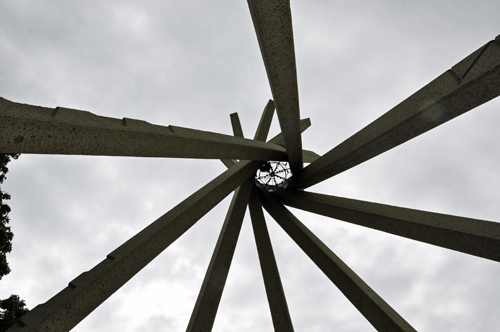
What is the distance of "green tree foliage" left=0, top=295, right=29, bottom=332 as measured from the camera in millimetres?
11859

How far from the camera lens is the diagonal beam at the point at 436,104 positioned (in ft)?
17.4

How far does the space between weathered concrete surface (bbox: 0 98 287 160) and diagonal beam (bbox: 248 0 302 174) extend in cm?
167

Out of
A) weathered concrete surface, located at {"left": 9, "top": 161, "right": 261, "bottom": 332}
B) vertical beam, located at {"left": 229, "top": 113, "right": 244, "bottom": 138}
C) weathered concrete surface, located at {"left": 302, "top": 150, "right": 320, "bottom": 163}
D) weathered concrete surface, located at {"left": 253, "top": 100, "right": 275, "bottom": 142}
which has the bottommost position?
weathered concrete surface, located at {"left": 9, "top": 161, "right": 261, "bottom": 332}

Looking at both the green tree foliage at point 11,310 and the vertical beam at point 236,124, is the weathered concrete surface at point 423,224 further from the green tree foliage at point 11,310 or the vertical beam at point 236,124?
the green tree foliage at point 11,310

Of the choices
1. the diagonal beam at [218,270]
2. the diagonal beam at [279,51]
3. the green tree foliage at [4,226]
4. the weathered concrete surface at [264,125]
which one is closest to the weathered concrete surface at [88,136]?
the diagonal beam at [279,51]

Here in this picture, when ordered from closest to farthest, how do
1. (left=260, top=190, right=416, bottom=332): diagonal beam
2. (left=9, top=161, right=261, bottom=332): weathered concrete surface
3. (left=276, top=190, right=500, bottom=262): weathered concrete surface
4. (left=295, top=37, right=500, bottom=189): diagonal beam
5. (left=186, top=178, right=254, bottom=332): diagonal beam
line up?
(left=295, top=37, right=500, bottom=189): diagonal beam → (left=9, top=161, right=261, bottom=332): weathered concrete surface → (left=276, top=190, right=500, bottom=262): weathered concrete surface → (left=260, top=190, right=416, bottom=332): diagonal beam → (left=186, top=178, right=254, bottom=332): diagonal beam

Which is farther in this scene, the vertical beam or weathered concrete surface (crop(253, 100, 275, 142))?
the vertical beam

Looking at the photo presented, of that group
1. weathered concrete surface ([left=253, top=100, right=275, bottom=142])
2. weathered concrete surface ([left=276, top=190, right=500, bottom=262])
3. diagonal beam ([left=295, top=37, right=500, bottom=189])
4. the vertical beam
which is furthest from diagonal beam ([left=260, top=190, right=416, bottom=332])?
the vertical beam

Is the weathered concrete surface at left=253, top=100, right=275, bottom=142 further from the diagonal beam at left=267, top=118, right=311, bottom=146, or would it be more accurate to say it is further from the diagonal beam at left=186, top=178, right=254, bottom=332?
the diagonal beam at left=186, top=178, right=254, bottom=332

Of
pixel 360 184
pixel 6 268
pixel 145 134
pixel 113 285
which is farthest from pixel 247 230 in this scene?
pixel 145 134

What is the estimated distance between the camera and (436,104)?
19.9ft

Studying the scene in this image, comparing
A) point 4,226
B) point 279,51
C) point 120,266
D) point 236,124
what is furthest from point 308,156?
point 4,226

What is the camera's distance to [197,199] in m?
9.34

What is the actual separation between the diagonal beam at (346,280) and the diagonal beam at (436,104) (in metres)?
3.21
